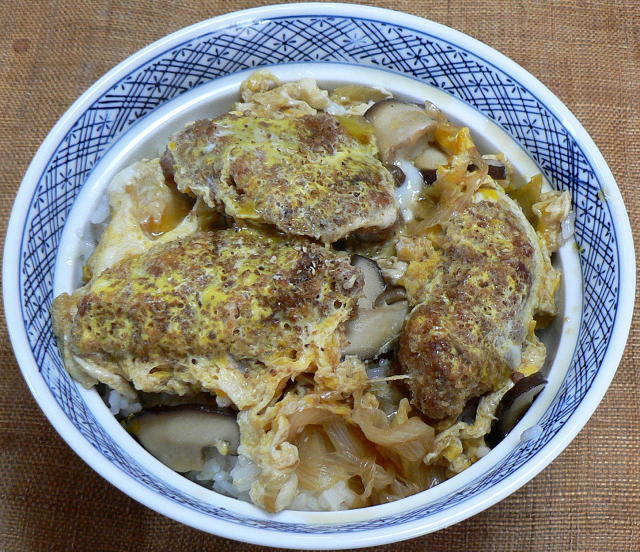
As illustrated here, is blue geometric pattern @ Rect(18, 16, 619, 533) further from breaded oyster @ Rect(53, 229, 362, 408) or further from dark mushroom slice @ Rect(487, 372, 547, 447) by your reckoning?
breaded oyster @ Rect(53, 229, 362, 408)

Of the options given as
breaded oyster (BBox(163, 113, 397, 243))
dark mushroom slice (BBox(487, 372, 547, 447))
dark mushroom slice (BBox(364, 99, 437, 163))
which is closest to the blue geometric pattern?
dark mushroom slice (BBox(487, 372, 547, 447))

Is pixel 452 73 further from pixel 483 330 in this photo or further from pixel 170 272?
pixel 170 272

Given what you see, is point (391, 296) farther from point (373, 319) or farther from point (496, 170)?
point (496, 170)

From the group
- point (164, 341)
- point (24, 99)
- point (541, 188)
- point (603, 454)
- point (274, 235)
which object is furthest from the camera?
point (24, 99)

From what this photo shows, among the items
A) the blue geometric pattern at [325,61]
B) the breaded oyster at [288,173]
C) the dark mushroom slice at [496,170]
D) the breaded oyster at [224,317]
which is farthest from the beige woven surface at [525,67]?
the dark mushroom slice at [496,170]

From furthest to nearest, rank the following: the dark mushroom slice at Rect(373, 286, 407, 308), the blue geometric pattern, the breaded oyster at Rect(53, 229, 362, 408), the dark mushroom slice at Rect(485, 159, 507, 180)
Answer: the dark mushroom slice at Rect(485, 159, 507, 180) → the dark mushroom slice at Rect(373, 286, 407, 308) → the blue geometric pattern → the breaded oyster at Rect(53, 229, 362, 408)

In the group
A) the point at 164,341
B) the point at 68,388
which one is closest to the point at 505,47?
the point at 164,341
